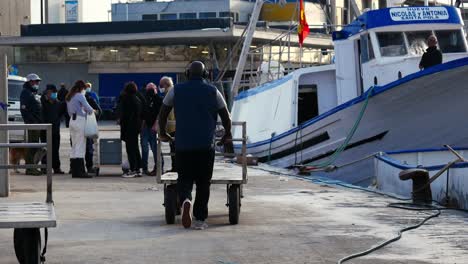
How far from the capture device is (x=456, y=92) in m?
20.3

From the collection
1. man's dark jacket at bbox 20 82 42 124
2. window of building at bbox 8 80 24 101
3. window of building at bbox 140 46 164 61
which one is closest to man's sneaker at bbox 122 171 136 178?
man's dark jacket at bbox 20 82 42 124

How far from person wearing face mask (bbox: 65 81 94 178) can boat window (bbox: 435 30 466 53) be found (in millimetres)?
8137

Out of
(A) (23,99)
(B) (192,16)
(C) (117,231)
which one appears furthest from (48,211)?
(B) (192,16)

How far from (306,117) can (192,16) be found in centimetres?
4001

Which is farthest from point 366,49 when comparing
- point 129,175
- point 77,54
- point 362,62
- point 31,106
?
point 77,54

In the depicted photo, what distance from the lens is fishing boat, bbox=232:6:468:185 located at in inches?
807

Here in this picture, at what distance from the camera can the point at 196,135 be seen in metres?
11.2

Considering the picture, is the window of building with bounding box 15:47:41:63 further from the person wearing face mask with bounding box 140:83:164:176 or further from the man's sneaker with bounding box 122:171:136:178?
the man's sneaker with bounding box 122:171:136:178

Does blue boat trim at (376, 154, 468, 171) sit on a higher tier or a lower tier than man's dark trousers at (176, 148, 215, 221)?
lower

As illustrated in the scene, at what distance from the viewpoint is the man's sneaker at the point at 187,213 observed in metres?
11.1

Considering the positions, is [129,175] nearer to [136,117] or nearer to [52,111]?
[136,117]

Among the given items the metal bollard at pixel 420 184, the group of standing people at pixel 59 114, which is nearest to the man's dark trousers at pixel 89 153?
the group of standing people at pixel 59 114

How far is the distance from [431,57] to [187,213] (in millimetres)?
10597

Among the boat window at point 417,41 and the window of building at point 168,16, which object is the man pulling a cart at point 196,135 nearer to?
the boat window at point 417,41
